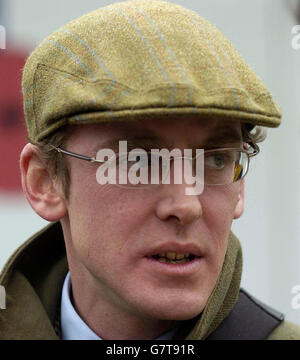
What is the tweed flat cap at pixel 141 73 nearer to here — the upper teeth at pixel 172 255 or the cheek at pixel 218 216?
the cheek at pixel 218 216

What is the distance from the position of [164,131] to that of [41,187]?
41 centimetres

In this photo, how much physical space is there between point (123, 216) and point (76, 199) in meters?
0.15

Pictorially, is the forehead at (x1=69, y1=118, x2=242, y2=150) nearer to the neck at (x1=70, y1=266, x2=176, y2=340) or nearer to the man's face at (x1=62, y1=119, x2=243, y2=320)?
the man's face at (x1=62, y1=119, x2=243, y2=320)

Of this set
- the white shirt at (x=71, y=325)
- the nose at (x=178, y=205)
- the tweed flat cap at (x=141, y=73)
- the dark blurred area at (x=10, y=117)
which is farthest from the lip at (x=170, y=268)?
the dark blurred area at (x=10, y=117)

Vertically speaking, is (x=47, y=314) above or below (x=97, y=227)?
below

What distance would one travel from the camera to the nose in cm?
136

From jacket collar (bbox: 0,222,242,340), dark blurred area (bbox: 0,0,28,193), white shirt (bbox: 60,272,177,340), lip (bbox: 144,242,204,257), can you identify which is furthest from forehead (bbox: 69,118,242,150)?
dark blurred area (bbox: 0,0,28,193)

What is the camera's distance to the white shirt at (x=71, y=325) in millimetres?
→ 1612

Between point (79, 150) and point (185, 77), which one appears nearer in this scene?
point (185, 77)

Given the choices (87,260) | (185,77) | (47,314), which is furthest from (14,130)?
(185,77)

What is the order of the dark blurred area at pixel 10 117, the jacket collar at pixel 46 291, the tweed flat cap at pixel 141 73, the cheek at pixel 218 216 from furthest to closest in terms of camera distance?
1. the dark blurred area at pixel 10 117
2. the jacket collar at pixel 46 291
3. the cheek at pixel 218 216
4. the tweed flat cap at pixel 141 73

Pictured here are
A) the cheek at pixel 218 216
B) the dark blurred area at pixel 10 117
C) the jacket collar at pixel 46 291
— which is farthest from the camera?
the dark blurred area at pixel 10 117

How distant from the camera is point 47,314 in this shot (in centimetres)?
173
